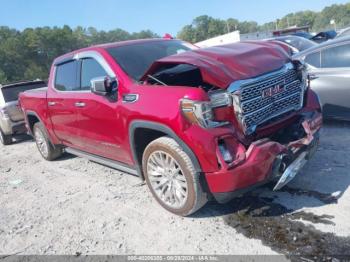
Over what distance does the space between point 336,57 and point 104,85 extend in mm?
4007

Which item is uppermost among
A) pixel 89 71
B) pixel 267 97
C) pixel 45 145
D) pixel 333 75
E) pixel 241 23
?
pixel 89 71

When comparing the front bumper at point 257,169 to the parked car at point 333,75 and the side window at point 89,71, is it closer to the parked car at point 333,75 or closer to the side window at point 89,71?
the side window at point 89,71

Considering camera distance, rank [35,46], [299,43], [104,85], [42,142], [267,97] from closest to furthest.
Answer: [267,97] → [104,85] → [42,142] → [299,43] → [35,46]

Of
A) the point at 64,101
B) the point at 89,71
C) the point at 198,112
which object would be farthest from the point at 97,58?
the point at 198,112

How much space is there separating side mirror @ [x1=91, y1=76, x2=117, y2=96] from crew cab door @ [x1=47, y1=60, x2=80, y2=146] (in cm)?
110

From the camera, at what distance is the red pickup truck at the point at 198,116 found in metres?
3.44

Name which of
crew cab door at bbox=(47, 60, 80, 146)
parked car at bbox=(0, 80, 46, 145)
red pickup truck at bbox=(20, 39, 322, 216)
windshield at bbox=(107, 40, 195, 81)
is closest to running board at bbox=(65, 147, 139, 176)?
red pickup truck at bbox=(20, 39, 322, 216)

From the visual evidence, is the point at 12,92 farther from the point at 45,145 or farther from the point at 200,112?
the point at 200,112

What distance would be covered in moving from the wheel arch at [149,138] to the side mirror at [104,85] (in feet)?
1.71

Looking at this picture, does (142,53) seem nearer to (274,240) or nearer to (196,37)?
(274,240)

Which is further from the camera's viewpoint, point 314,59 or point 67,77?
point 314,59

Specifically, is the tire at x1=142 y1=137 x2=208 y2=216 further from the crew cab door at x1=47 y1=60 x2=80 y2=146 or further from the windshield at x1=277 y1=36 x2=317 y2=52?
the windshield at x1=277 y1=36 x2=317 y2=52

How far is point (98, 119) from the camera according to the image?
4730mm

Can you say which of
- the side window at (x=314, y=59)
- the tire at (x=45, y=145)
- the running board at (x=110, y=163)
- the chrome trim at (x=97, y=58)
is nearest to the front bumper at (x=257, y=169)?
the running board at (x=110, y=163)
